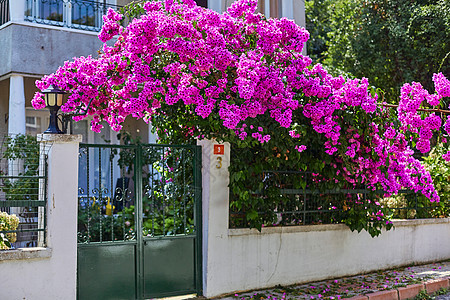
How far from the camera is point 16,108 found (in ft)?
37.3

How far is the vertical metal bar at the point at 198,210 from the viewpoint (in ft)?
26.7

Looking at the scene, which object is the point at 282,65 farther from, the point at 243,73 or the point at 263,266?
the point at 263,266

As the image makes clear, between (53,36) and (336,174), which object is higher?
(53,36)

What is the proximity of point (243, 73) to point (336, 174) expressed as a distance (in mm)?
2584

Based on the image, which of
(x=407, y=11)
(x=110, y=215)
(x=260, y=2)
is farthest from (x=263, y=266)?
(x=407, y=11)

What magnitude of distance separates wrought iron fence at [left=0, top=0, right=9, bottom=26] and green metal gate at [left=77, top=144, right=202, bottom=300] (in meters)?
5.66

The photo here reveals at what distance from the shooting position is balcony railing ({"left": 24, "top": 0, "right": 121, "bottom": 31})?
12.0 metres

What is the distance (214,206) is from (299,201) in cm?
175

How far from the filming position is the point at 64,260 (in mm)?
6914

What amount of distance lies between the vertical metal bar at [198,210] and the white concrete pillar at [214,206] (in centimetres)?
6

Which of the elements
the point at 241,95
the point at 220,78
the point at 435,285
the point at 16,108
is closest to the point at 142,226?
the point at 241,95

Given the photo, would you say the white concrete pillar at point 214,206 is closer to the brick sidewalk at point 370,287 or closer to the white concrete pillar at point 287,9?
the brick sidewalk at point 370,287

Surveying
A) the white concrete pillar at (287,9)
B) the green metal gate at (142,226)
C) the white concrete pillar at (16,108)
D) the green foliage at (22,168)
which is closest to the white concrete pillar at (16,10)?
the white concrete pillar at (16,108)

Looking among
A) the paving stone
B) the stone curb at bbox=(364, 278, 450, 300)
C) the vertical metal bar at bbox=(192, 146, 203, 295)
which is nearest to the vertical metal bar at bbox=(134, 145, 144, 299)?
the vertical metal bar at bbox=(192, 146, 203, 295)
